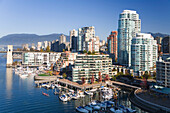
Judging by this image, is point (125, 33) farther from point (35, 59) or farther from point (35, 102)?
point (35, 59)

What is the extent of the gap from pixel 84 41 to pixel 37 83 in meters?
42.4

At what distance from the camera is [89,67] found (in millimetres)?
44281

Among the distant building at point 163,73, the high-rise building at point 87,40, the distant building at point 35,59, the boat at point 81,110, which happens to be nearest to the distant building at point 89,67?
the distant building at point 163,73

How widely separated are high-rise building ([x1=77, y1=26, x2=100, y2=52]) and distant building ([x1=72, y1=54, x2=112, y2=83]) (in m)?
33.6

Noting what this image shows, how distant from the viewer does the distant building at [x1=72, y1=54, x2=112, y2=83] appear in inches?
1702

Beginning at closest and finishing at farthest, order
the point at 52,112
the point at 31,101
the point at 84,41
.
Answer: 1. the point at 52,112
2. the point at 31,101
3. the point at 84,41

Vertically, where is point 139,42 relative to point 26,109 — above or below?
above

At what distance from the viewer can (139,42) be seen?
165 ft

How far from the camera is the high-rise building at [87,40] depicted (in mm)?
79750

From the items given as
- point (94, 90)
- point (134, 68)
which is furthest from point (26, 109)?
point (134, 68)

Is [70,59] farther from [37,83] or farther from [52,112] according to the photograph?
[52,112]

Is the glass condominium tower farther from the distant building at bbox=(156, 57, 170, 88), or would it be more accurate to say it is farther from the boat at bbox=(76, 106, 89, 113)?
the boat at bbox=(76, 106, 89, 113)

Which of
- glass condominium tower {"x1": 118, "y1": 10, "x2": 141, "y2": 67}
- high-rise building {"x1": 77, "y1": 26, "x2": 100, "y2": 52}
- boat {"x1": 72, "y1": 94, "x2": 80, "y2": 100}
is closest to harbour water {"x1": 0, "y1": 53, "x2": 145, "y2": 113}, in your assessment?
boat {"x1": 72, "y1": 94, "x2": 80, "y2": 100}

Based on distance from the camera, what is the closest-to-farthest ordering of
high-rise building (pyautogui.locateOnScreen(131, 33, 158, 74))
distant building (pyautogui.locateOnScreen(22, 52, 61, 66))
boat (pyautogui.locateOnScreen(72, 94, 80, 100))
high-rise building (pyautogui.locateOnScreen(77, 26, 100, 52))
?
boat (pyautogui.locateOnScreen(72, 94, 80, 100)) < high-rise building (pyautogui.locateOnScreen(131, 33, 158, 74)) < high-rise building (pyautogui.locateOnScreen(77, 26, 100, 52)) < distant building (pyautogui.locateOnScreen(22, 52, 61, 66))
